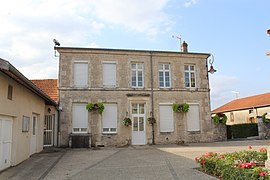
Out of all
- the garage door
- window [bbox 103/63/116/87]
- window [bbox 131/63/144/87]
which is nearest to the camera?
the garage door

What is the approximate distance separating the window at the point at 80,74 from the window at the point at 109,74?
1166 millimetres

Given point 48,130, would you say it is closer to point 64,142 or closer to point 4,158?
point 64,142

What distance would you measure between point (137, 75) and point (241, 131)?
34.5 feet

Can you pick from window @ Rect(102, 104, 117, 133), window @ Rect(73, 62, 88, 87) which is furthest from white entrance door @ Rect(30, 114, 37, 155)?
window @ Rect(102, 104, 117, 133)

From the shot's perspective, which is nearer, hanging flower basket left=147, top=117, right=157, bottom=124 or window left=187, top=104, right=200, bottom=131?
hanging flower basket left=147, top=117, right=157, bottom=124

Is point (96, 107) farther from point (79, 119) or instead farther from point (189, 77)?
point (189, 77)

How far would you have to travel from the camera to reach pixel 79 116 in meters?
15.3

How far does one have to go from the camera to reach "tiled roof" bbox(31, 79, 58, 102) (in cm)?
1603

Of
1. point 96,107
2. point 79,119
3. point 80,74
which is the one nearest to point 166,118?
point 96,107

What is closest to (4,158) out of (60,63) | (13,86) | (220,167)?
(13,86)

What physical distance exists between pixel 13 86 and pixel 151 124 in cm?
942

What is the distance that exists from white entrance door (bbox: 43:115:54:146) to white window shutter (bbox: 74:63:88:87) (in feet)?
8.64

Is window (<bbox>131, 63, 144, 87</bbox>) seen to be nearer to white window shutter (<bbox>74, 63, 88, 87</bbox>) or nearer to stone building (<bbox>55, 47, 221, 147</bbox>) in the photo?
stone building (<bbox>55, 47, 221, 147</bbox>)

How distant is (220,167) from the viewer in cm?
588
